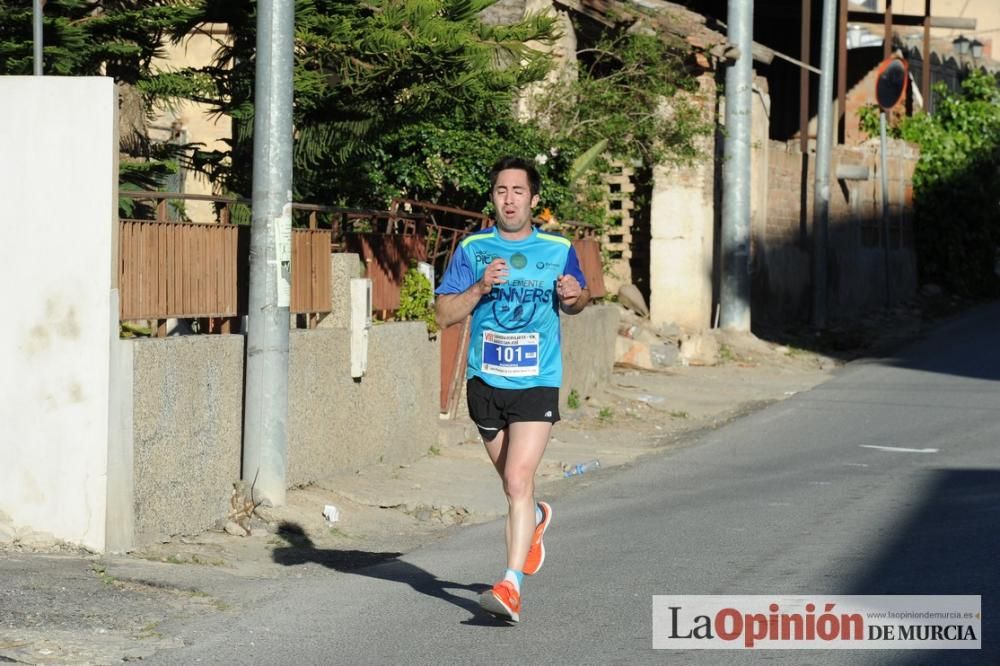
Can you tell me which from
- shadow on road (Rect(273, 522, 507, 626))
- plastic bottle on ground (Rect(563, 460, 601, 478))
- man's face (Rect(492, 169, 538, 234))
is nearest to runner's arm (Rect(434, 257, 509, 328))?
man's face (Rect(492, 169, 538, 234))

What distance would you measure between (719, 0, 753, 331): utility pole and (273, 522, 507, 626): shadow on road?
13808mm

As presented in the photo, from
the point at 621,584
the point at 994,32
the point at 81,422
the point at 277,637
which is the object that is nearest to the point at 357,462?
the point at 81,422

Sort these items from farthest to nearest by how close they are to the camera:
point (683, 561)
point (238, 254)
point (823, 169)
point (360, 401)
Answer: point (823, 169), point (360, 401), point (238, 254), point (683, 561)

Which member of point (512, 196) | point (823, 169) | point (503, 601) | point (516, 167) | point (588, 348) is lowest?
point (503, 601)

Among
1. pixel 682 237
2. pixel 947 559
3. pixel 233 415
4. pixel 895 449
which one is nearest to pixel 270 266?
pixel 233 415

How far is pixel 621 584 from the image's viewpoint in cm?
736

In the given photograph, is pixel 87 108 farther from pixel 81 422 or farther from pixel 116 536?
pixel 116 536

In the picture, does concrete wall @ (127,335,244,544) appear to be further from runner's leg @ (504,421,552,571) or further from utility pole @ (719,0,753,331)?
utility pole @ (719,0,753,331)

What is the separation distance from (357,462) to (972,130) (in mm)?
27000

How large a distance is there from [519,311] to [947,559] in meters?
2.74

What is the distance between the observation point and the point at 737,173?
2206 cm

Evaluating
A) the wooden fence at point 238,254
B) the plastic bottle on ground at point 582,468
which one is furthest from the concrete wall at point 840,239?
the plastic bottle on ground at point 582,468

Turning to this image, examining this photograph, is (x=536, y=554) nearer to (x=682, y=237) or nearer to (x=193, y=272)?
(x=193, y=272)

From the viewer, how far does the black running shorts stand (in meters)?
6.64
